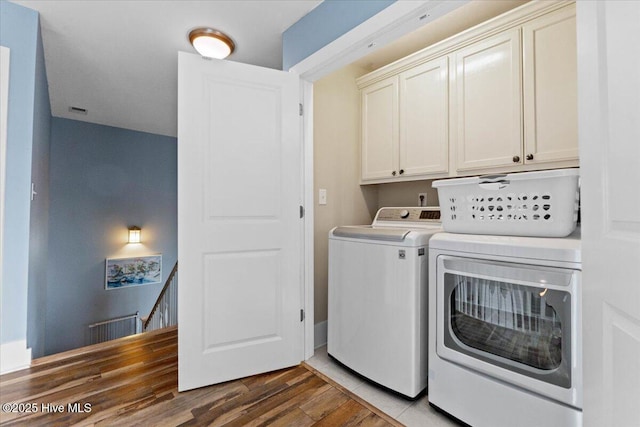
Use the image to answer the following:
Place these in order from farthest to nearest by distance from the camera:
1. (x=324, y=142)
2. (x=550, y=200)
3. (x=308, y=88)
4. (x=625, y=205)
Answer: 1. (x=324, y=142)
2. (x=308, y=88)
3. (x=550, y=200)
4. (x=625, y=205)

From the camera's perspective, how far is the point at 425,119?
2172 mm

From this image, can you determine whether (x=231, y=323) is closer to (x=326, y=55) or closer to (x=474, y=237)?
(x=474, y=237)

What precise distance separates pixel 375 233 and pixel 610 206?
3.59 feet

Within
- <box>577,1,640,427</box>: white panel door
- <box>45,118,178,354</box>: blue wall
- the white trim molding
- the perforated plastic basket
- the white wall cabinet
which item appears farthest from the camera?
<box>45,118,178,354</box>: blue wall

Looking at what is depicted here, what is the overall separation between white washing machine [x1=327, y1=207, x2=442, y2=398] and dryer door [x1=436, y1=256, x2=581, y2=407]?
0.41ft

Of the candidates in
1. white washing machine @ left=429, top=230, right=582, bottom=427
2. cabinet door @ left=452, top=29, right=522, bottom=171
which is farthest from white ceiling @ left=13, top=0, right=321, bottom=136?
white washing machine @ left=429, top=230, right=582, bottom=427

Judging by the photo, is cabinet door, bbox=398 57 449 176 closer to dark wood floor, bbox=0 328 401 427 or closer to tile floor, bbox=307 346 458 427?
tile floor, bbox=307 346 458 427

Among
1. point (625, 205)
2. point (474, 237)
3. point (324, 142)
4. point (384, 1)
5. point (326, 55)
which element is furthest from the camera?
point (324, 142)

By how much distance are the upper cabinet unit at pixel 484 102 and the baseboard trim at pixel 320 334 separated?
1.24m

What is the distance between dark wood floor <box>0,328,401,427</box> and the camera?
145cm

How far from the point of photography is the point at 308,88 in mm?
2113

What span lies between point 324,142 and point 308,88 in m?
0.42

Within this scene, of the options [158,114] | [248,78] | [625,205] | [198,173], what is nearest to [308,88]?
[248,78]

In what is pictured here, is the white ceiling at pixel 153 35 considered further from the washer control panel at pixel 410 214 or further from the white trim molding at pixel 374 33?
the washer control panel at pixel 410 214
